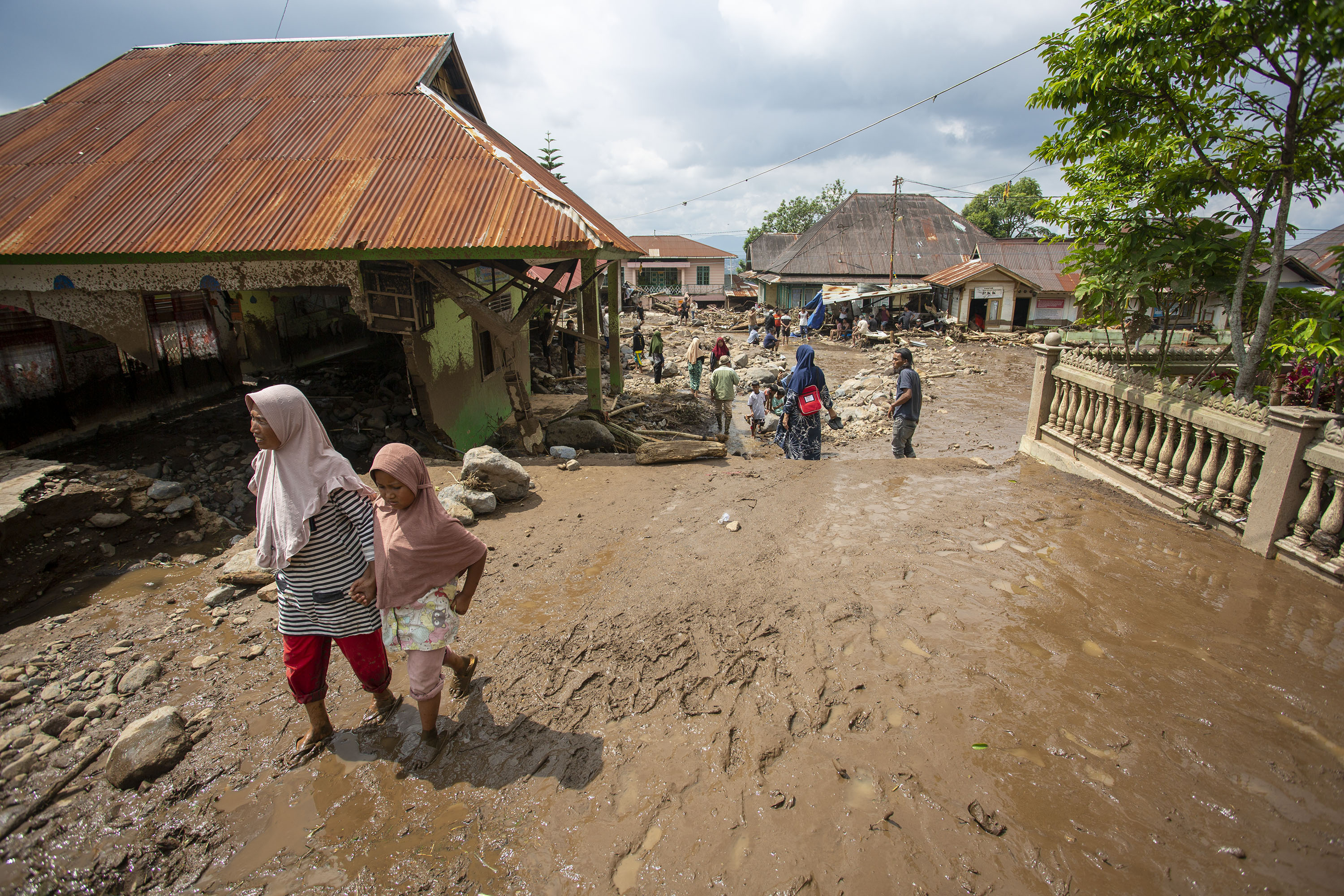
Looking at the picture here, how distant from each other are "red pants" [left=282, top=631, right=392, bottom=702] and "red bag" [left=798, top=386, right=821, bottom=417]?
5.78 m

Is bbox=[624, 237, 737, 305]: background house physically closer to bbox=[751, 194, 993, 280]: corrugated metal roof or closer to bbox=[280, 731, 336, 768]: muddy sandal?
bbox=[751, 194, 993, 280]: corrugated metal roof

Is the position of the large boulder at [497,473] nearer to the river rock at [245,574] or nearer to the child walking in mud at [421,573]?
the river rock at [245,574]

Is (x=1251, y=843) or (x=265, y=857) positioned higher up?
(x=1251, y=843)

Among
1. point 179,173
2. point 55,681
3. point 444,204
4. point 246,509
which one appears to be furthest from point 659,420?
point 55,681

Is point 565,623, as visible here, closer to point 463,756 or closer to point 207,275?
point 463,756

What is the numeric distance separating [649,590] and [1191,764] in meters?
2.76

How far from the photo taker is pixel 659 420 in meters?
12.4

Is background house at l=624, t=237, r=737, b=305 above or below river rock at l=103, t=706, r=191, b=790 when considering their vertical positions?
above

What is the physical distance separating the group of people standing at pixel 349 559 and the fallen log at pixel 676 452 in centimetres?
465

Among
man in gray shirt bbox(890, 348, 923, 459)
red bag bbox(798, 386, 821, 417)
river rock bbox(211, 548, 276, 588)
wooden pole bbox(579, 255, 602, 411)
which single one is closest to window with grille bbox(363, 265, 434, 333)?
wooden pole bbox(579, 255, 602, 411)

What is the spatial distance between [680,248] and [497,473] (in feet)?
141

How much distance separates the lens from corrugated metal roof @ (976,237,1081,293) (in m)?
28.2

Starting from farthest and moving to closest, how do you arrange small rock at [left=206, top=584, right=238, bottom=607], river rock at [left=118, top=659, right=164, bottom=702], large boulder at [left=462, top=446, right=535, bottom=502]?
large boulder at [left=462, top=446, right=535, bottom=502]
small rock at [left=206, top=584, right=238, bottom=607]
river rock at [left=118, top=659, right=164, bottom=702]

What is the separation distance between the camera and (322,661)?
2805 millimetres
